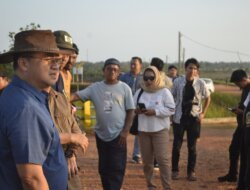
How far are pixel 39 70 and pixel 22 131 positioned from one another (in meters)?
0.40

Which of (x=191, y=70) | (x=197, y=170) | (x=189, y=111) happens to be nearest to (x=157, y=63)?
(x=191, y=70)

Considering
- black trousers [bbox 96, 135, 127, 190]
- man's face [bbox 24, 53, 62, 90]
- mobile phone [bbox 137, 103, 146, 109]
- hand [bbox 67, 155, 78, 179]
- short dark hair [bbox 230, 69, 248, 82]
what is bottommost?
black trousers [bbox 96, 135, 127, 190]

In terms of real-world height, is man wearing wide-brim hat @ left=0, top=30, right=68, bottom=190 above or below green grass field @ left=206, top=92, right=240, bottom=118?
above

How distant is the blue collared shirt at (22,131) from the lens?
2.11 meters

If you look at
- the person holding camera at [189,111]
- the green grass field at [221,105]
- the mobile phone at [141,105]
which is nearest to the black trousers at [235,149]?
the person holding camera at [189,111]

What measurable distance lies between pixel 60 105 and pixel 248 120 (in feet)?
8.98

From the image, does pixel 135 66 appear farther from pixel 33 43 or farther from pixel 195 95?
pixel 33 43

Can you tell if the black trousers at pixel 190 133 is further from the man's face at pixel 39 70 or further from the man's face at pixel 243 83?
the man's face at pixel 39 70

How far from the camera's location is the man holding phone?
247 inches

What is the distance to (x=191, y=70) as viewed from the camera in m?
6.88

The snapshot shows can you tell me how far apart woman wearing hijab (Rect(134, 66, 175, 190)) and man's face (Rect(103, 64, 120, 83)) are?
0.62m

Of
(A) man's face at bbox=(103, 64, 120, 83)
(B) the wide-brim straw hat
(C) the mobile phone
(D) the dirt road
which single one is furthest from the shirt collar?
(D) the dirt road

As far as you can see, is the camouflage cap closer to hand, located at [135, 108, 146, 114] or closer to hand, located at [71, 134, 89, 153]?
hand, located at [71, 134, 89, 153]

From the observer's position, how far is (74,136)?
297 centimetres
